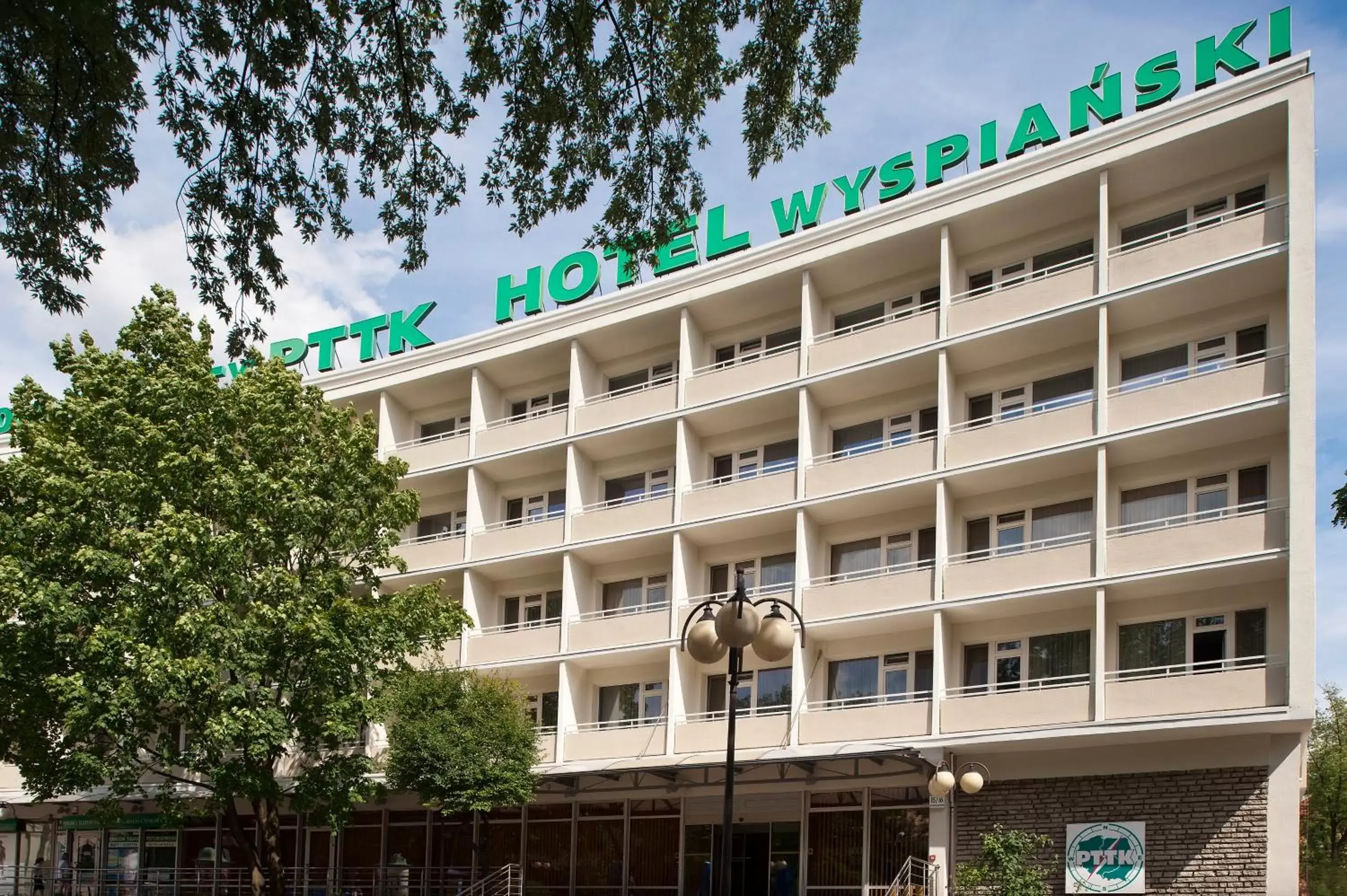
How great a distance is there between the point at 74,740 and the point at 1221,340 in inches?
928

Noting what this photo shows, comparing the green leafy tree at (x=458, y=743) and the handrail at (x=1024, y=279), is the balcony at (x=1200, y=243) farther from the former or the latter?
the green leafy tree at (x=458, y=743)

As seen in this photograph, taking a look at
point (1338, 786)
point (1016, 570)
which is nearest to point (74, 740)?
point (1016, 570)

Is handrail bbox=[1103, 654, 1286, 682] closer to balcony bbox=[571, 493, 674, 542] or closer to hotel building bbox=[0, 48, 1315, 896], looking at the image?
hotel building bbox=[0, 48, 1315, 896]

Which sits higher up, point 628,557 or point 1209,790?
point 628,557

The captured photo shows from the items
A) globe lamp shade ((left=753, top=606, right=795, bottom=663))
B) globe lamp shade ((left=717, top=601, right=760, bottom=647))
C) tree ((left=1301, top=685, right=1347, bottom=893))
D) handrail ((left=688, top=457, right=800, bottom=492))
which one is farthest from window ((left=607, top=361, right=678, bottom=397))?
tree ((left=1301, top=685, right=1347, bottom=893))

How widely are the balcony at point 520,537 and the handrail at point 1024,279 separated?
11.4 meters

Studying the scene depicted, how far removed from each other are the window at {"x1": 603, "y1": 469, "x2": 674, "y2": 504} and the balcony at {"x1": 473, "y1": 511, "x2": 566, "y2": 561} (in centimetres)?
136

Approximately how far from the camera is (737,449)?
3400 centimetres

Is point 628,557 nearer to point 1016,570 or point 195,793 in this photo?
point 1016,570

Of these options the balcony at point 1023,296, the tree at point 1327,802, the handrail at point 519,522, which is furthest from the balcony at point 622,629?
the tree at point 1327,802

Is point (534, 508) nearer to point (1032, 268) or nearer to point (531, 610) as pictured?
point (531, 610)

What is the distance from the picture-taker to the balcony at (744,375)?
3225 cm

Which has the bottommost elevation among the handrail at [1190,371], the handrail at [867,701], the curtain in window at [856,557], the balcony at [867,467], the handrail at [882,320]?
the handrail at [867,701]

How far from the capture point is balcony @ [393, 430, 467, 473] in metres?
37.9
